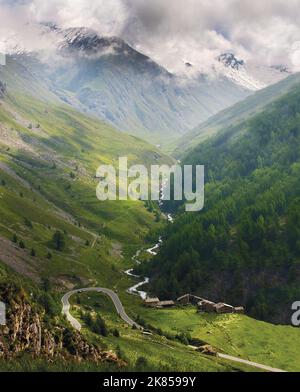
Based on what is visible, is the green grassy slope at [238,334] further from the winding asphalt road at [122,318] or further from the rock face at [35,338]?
the rock face at [35,338]

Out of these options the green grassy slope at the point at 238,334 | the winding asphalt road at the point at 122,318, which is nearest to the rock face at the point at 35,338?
the winding asphalt road at the point at 122,318

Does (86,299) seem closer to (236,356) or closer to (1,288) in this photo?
(236,356)

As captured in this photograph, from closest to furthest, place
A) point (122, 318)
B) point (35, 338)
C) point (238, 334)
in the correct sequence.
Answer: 1. point (35, 338)
2. point (238, 334)
3. point (122, 318)

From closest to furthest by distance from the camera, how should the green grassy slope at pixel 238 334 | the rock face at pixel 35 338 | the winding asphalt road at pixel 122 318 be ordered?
the rock face at pixel 35 338, the winding asphalt road at pixel 122 318, the green grassy slope at pixel 238 334

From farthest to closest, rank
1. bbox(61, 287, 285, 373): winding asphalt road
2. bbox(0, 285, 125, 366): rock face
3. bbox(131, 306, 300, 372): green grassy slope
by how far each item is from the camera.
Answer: bbox(131, 306, 300, 372): green grassy slope, bbox(61, 287, 285, 373): winding asphalt road, bbox(0, 285, 125, 366): rock face

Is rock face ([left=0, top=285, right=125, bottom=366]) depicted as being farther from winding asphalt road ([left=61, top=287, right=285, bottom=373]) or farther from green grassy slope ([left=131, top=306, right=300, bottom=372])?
green grassy slope ([left=131, top=306, right=300, bottom=372])

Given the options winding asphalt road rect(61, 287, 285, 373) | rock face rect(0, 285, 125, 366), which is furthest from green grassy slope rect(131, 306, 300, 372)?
rock face rect(0, 285, 125, 366)

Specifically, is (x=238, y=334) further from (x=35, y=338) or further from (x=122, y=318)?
(x=35, y=338)

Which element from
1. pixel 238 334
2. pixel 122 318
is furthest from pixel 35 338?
pixel 238 334
